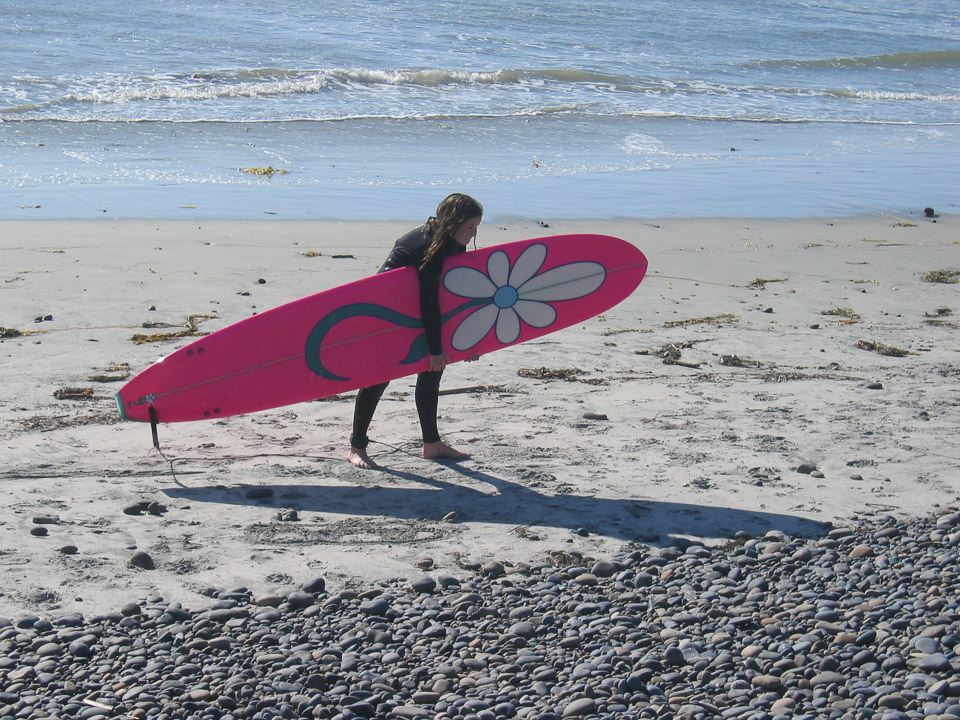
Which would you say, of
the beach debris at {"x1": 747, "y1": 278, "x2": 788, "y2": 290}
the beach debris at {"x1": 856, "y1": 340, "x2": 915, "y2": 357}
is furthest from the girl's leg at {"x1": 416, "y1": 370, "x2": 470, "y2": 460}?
the beach debris at {"x1": 747, "y1": 278, "x2": 788, "y2": 290}

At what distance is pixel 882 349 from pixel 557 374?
220 cm

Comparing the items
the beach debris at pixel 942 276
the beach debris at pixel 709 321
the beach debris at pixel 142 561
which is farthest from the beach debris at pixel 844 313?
the beach debris at pixel 142 561

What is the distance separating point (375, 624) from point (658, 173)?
9989 mm

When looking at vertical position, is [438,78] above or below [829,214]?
above

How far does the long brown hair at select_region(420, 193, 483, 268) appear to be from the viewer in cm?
441

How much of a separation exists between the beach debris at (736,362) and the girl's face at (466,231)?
2338 mm

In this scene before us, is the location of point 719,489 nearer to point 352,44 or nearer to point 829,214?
point 829,214

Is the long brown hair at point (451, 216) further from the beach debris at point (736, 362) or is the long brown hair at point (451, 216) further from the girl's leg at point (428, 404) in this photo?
the beach debris at point (736, 362)

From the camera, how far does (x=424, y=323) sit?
4688 millimetres

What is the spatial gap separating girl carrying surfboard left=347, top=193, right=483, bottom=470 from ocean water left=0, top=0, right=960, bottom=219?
5.03 meters

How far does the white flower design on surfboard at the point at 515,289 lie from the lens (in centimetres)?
514

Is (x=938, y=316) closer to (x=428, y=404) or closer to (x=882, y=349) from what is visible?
(x=882, y=349)

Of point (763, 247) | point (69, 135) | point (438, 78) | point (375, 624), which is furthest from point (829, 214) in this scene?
point (438, 78)

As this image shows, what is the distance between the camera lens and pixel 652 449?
4.89m
